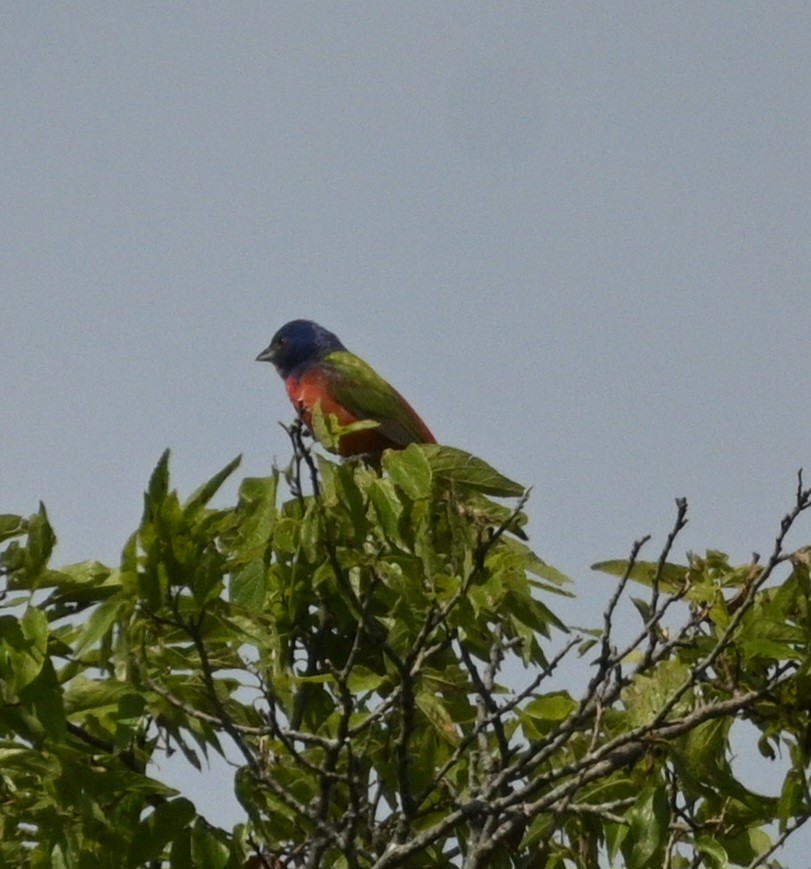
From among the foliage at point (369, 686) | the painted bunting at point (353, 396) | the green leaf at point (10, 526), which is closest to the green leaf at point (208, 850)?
the foliage at point (369, 686)

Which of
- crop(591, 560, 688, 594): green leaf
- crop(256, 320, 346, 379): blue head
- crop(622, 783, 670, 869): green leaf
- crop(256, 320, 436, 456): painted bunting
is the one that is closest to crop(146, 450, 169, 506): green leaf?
crop(591, 560, 688, 594): green leaf

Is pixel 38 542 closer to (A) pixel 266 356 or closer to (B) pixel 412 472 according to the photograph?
(B) pixel 412 472

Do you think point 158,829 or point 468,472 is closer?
point 158,829

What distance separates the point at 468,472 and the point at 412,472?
21 cm

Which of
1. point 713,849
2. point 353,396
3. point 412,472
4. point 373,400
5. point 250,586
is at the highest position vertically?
point 353,396

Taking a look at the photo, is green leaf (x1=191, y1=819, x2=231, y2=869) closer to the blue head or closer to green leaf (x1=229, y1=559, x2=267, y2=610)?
green leaf (x1=229, y1=559, x2=267, y2=610)

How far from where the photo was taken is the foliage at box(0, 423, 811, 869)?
309 cm

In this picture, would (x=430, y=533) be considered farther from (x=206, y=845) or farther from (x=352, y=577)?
(x=206, y=845)

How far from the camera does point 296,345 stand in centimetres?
1061

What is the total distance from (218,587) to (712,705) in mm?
1133

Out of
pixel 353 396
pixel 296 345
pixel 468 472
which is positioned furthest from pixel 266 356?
pixel 468 472

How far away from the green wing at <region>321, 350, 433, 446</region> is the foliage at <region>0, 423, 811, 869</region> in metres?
4.37

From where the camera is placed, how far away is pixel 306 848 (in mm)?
3404

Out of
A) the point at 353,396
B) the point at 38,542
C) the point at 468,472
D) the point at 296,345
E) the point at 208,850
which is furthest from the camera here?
the point at 296,345
